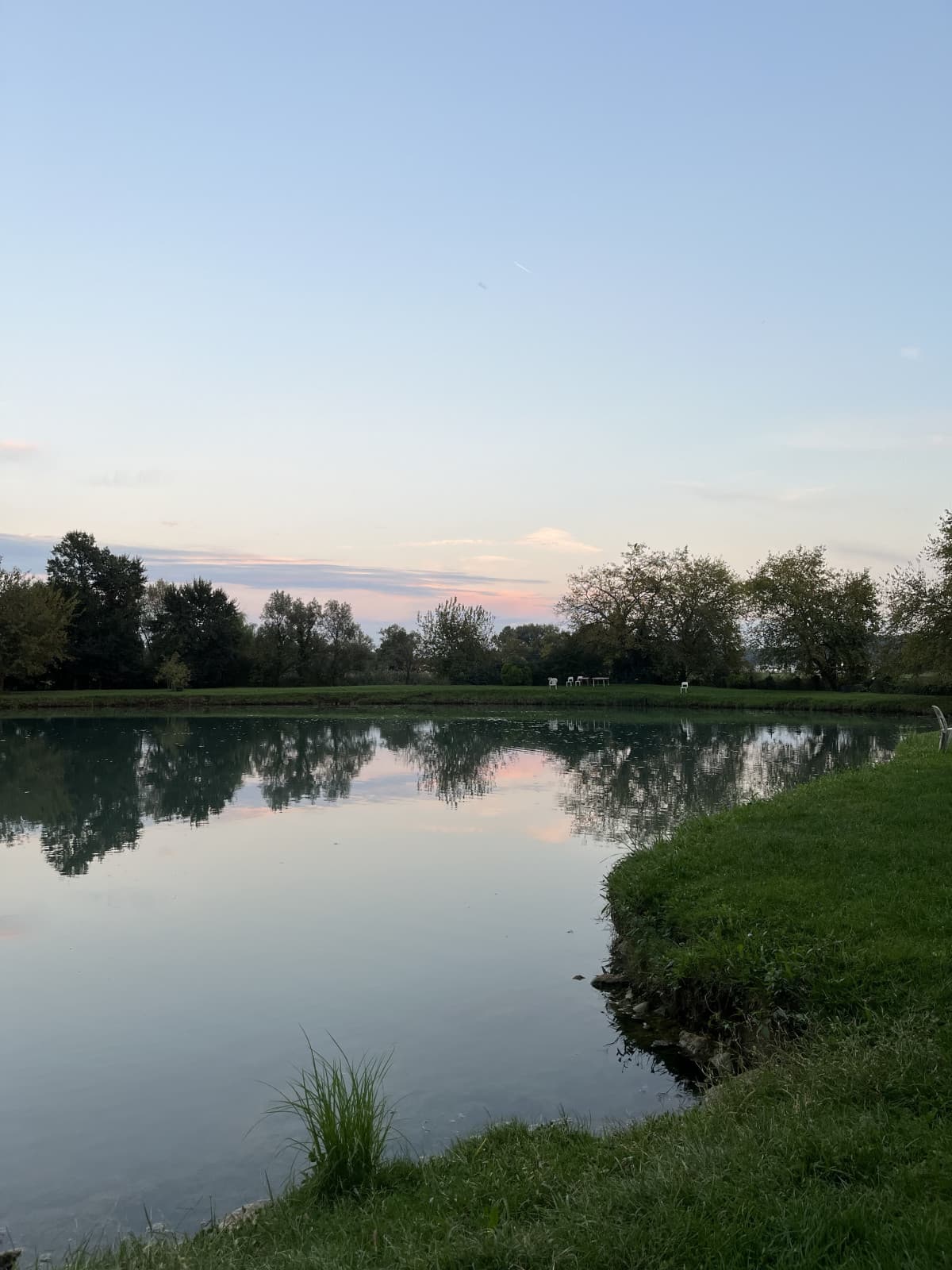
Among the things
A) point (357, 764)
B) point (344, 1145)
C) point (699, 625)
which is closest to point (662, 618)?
point (699, 625)

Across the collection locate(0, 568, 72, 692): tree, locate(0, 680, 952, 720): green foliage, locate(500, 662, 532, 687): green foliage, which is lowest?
locate(0, 680, 952, 720): green foliage

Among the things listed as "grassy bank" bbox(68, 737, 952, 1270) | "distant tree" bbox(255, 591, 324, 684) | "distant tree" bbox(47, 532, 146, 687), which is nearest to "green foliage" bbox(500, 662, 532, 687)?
"distant tree" bbox(255, 591, 324, 684)

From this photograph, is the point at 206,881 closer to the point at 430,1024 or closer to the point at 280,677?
the point at 430,1024

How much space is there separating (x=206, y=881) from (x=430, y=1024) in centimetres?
618

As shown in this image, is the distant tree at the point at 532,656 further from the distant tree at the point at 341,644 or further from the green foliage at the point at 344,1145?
the green foliage at the point at 344,1145

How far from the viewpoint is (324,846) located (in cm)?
1502

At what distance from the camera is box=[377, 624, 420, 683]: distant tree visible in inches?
2653

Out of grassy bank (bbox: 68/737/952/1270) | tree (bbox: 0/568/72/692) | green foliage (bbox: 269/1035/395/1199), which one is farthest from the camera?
tree (bbox: 0/568/72/692)

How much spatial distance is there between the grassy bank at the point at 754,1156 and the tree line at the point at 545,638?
5153 centimetres

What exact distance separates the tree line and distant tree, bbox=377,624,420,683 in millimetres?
679

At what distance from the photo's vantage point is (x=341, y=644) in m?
66.6

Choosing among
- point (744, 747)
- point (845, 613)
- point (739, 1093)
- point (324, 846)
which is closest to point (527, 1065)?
point (739, 1093)

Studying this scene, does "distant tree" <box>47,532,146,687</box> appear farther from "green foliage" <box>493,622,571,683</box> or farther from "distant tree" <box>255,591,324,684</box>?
"green foliage" <box>493,622,571,683</box>

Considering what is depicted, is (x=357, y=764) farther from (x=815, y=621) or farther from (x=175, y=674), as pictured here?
(x=815, y=621)
